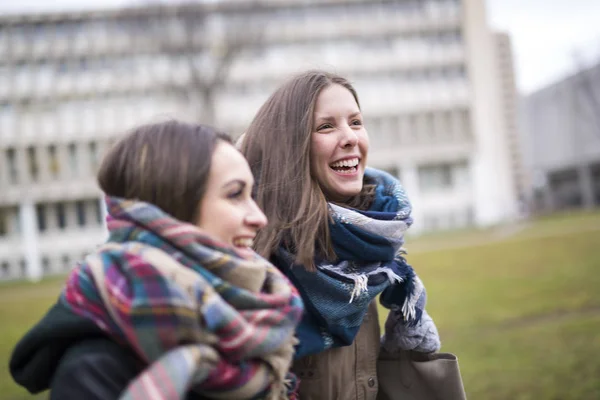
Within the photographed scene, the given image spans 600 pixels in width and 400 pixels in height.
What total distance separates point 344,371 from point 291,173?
0.76 meters

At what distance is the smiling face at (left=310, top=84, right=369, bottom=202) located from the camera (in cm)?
212

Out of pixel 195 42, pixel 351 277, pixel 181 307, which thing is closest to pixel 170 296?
pixel 181 307

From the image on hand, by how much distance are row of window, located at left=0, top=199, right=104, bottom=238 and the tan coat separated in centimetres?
3327

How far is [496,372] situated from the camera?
580 centimetres

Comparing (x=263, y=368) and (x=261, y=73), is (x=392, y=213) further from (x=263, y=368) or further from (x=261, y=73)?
(x=261, y=73)

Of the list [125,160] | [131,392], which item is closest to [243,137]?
[125,160]

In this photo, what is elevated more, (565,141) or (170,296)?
(565,141)

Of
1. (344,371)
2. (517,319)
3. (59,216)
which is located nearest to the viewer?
(344,371)

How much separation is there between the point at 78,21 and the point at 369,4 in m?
17.5

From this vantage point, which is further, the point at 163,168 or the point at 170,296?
the point at 163,168

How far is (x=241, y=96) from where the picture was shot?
34219 millimetres

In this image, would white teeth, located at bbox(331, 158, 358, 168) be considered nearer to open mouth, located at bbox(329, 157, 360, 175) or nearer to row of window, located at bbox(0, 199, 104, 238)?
open mouth, located at bbox(329, 157, 360, 175)

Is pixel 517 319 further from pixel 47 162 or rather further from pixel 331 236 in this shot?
pixel 47 162

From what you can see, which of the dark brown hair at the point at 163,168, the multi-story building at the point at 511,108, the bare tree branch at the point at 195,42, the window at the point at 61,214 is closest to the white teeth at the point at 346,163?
the dark brown hair at the point at 163,168
